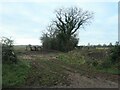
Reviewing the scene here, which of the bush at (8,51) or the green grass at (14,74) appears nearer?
the green grass at (14,74)

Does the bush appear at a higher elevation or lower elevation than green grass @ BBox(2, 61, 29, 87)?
higher

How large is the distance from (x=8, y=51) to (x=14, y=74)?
10.3ft

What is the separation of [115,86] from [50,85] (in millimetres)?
2922

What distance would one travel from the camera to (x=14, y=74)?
1581cm

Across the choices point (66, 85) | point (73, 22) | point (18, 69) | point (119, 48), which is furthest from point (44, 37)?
point (66, 85)

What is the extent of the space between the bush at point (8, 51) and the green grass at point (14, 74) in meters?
0.47

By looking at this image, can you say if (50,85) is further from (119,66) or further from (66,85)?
(119,66)

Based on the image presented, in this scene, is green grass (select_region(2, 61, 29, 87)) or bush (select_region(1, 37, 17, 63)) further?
bush (select_region(1, 37, 17, 63))

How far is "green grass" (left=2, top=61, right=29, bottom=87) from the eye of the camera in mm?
13945

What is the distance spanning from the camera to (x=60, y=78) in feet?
50.9

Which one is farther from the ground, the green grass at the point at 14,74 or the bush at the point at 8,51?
the bush at the point at 8,51

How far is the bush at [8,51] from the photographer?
18.4 metres

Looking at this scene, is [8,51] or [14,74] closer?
[14,74]

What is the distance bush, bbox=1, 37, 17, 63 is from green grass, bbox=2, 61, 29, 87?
470 millimetres
